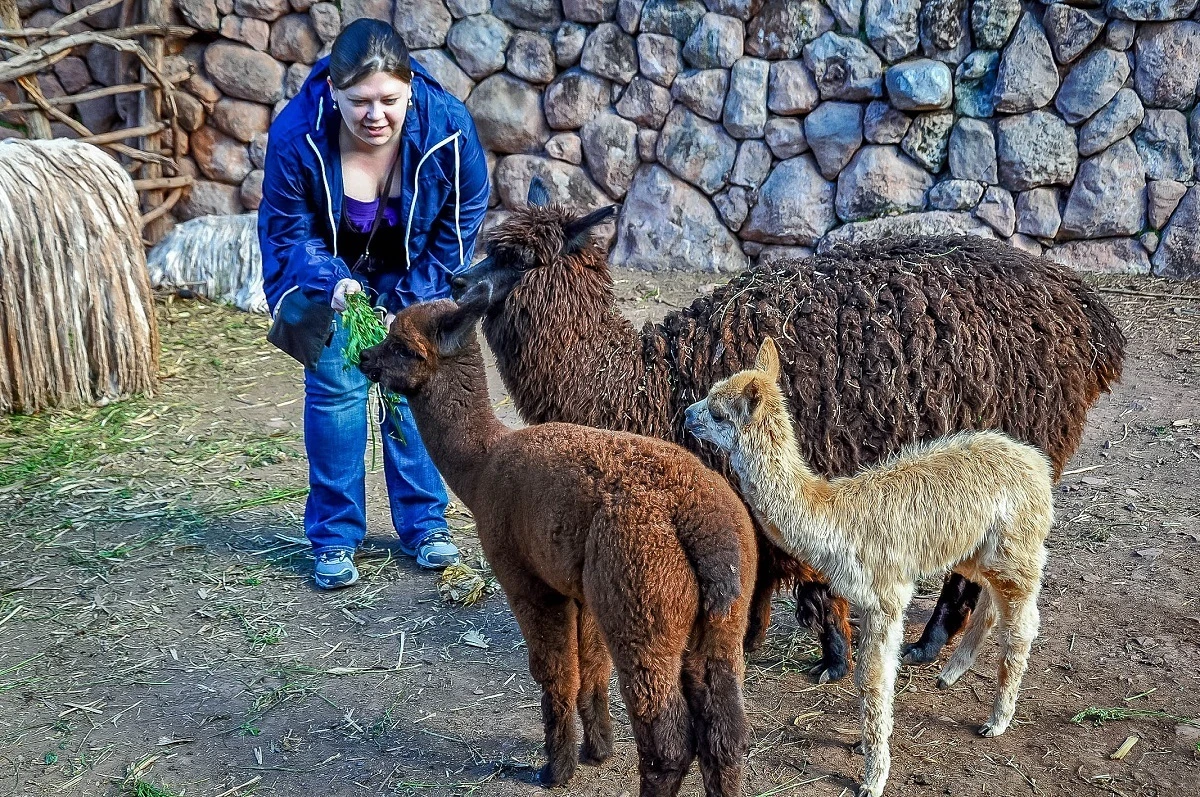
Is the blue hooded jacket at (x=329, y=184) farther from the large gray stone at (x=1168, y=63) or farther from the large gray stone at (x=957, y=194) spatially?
the large gray stone at (x=1168, y=63)

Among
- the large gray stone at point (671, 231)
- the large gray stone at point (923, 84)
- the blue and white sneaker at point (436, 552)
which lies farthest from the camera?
the large gray stone at point (671, 231)

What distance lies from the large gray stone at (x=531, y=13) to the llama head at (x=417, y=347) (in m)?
5.51

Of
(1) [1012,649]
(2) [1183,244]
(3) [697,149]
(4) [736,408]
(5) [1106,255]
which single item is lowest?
(1) [1012,649]

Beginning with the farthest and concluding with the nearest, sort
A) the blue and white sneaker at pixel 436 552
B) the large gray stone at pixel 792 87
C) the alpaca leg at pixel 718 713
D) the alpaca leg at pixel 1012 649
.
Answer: the large gray stone at pixel 792 87 < the blue and white sneaker at pixel 436 552 < the alpaca leg at pixel 1012 649 < the alpaca leg at pixel 718 713

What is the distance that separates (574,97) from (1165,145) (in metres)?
4.27

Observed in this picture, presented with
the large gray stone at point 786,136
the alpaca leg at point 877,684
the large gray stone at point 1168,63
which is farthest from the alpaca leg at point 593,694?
the large gray stone at point 1168,63

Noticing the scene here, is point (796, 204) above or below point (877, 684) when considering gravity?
above

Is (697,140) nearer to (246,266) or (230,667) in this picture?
(246,266)

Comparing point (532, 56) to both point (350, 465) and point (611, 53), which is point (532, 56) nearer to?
point (611, 53)

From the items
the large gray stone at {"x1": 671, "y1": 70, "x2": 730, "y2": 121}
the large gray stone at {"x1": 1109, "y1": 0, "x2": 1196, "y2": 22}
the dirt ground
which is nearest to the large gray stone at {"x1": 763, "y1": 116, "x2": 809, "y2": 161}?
the large gray stone at {"x1": 671, "y1": 70, "x2": 730, "y2": 121}

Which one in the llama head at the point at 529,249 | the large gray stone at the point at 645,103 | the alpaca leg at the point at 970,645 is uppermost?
the large gray stone at the point at 645,103

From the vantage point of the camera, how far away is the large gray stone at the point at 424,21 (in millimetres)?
8586

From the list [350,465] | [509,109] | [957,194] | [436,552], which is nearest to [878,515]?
[436,552]

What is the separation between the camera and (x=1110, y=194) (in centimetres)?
739
